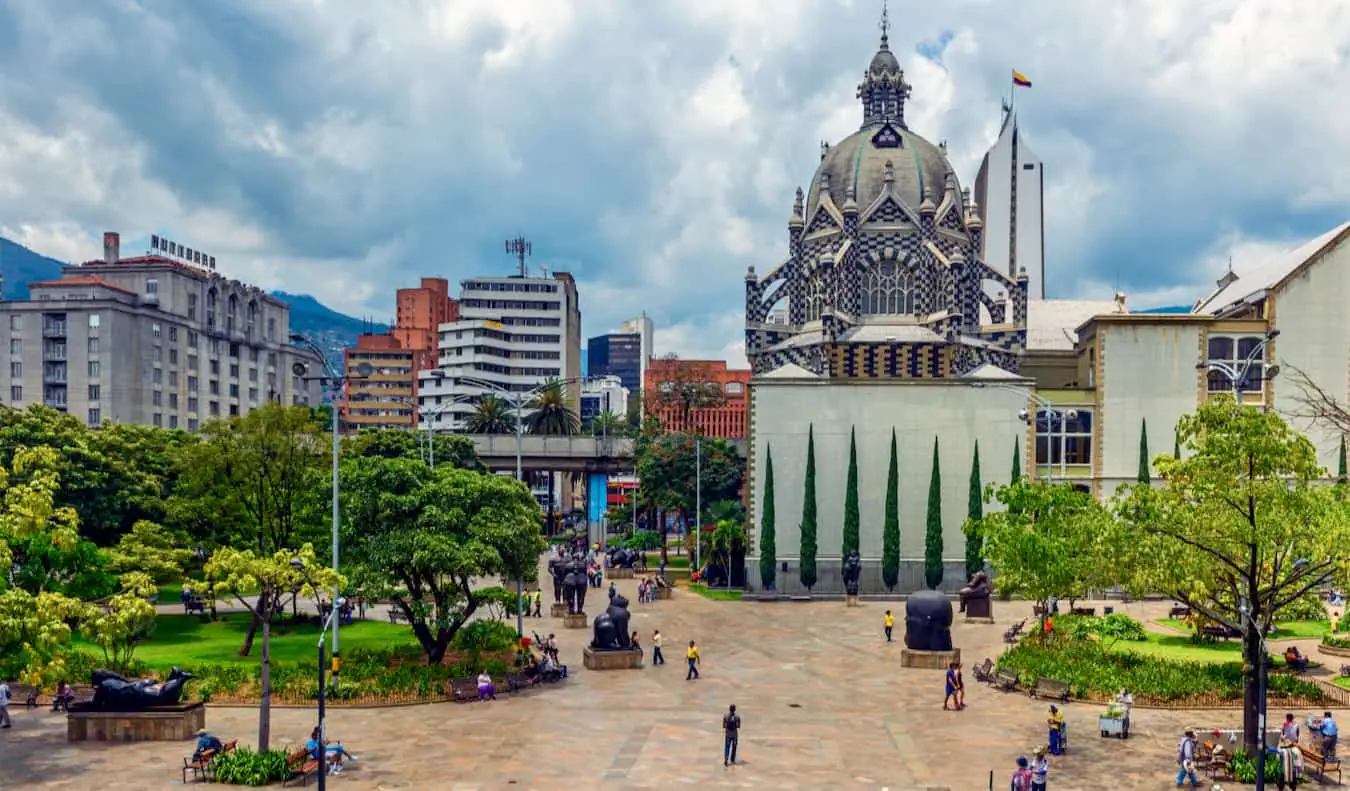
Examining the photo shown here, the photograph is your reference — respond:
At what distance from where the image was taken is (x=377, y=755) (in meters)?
28.2

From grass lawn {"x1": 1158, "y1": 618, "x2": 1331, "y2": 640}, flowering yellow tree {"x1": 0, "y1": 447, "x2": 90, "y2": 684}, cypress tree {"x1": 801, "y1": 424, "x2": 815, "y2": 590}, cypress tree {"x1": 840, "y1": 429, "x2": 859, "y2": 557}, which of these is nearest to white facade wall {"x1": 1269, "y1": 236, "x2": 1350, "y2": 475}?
grass lawn {"x1": 1158, "y1": 618, "x2": 1331, "y2": 640}

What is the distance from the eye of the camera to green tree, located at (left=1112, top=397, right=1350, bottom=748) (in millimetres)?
25391

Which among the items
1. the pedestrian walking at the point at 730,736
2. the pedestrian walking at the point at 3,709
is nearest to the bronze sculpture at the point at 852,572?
the pedestrian walking at the point at 730,736

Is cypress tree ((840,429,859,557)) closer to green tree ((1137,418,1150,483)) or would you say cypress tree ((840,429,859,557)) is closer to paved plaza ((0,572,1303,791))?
green tree ((1137,418,1150,483))

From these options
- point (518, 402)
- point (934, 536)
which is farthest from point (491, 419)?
point (518, 402)

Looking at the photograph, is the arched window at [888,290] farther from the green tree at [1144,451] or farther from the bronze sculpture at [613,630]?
the bronze sculpture at [613,630]

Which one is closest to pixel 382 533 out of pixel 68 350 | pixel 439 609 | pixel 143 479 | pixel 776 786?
pixel 439 609

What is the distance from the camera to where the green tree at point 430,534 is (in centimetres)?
3591

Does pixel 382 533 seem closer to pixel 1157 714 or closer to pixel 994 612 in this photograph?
pixel 1157 714

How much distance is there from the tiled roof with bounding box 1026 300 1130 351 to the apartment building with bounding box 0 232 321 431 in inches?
2749

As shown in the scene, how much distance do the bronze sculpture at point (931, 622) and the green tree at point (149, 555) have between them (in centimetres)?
2705

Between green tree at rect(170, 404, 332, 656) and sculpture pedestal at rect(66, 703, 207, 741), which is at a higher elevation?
green tree at rect(170, 404, 332, 656)

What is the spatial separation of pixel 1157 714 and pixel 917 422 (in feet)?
110

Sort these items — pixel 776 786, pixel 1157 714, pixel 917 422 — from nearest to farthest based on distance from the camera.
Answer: pixel 776 786
pixel 1157 714
pixel 917 422
